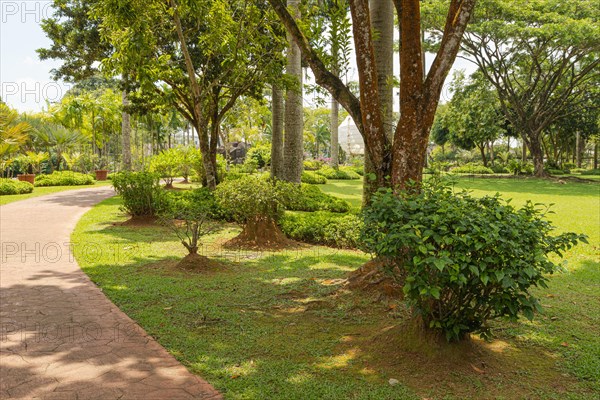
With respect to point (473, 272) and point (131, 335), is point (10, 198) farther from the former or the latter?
point (473, 272)

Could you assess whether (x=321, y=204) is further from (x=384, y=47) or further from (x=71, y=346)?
(x=71, y=346)

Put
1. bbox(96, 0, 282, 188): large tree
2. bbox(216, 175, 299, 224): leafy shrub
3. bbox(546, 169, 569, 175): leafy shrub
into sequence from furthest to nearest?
bbox(546, 169, 569, 175): leafy shrub
bbox(96, 0, 282, 188): large tree
bbox(216, 175, 299, 224): leafy shrub

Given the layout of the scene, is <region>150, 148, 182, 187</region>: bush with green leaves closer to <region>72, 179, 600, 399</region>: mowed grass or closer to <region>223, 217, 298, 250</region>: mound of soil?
<region>223, 217, 298, 250</region>: mound of soil

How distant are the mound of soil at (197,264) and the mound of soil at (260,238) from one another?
6.00ft

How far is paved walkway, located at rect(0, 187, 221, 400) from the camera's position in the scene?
3586 mm

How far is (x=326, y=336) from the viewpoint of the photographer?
185 inches

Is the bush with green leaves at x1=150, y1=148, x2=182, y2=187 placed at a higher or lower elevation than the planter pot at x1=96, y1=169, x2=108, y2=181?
higher

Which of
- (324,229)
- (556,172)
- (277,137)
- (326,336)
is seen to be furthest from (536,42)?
(326,336)

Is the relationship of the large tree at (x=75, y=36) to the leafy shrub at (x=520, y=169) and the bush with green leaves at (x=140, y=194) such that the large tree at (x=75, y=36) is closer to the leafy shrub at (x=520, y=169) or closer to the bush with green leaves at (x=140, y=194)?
the bush with green leaves at (x=140, y=194)

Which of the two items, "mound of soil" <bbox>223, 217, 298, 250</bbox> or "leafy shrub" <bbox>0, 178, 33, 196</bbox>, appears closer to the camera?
"mound of soil" <bbox>223, 217, 298, 250</bbox>

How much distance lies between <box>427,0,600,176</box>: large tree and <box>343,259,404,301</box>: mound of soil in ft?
71.2

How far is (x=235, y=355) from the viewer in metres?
4.21

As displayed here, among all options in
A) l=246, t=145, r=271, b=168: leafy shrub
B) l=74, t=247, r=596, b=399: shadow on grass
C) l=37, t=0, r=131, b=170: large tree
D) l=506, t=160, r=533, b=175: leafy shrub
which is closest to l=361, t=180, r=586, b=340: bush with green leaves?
l=74, t=247, r=596, b=399: shadow on grass

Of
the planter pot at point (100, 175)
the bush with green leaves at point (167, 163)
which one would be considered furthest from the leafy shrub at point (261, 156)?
the bush with green leaves at point (167, 163)
